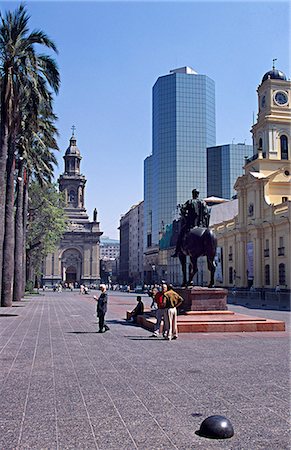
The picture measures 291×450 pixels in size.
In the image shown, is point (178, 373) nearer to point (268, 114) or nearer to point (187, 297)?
point (187, 297)

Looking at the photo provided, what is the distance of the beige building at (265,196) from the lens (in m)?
52.5

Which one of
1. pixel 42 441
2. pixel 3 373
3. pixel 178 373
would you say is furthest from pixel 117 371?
pixel 42 441

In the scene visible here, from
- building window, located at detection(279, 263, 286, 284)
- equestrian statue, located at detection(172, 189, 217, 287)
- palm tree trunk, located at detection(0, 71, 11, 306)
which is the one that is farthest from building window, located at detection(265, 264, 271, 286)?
palm tree trunk, located at detection(0, 71, 11, 306)

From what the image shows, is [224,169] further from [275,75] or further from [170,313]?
[170,313]

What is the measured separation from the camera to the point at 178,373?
29.9 feet

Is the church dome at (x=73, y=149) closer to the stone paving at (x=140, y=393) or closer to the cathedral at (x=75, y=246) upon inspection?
the cathedral at (x=75, y=246)

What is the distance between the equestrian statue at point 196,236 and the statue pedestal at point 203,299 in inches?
33.7

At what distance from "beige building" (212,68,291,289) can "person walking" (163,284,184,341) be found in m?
37.7

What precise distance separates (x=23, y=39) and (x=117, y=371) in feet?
56.4

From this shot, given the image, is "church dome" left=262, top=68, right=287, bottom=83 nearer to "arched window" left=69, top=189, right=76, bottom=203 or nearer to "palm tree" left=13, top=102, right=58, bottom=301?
"palm tree" left=13, top=102, right=58, bottom=301

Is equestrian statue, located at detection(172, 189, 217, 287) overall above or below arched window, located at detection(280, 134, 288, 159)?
below

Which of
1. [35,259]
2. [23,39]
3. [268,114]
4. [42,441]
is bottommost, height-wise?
[42,441]

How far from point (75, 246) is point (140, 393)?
94737mm

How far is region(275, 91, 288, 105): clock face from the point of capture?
59.4 metres
